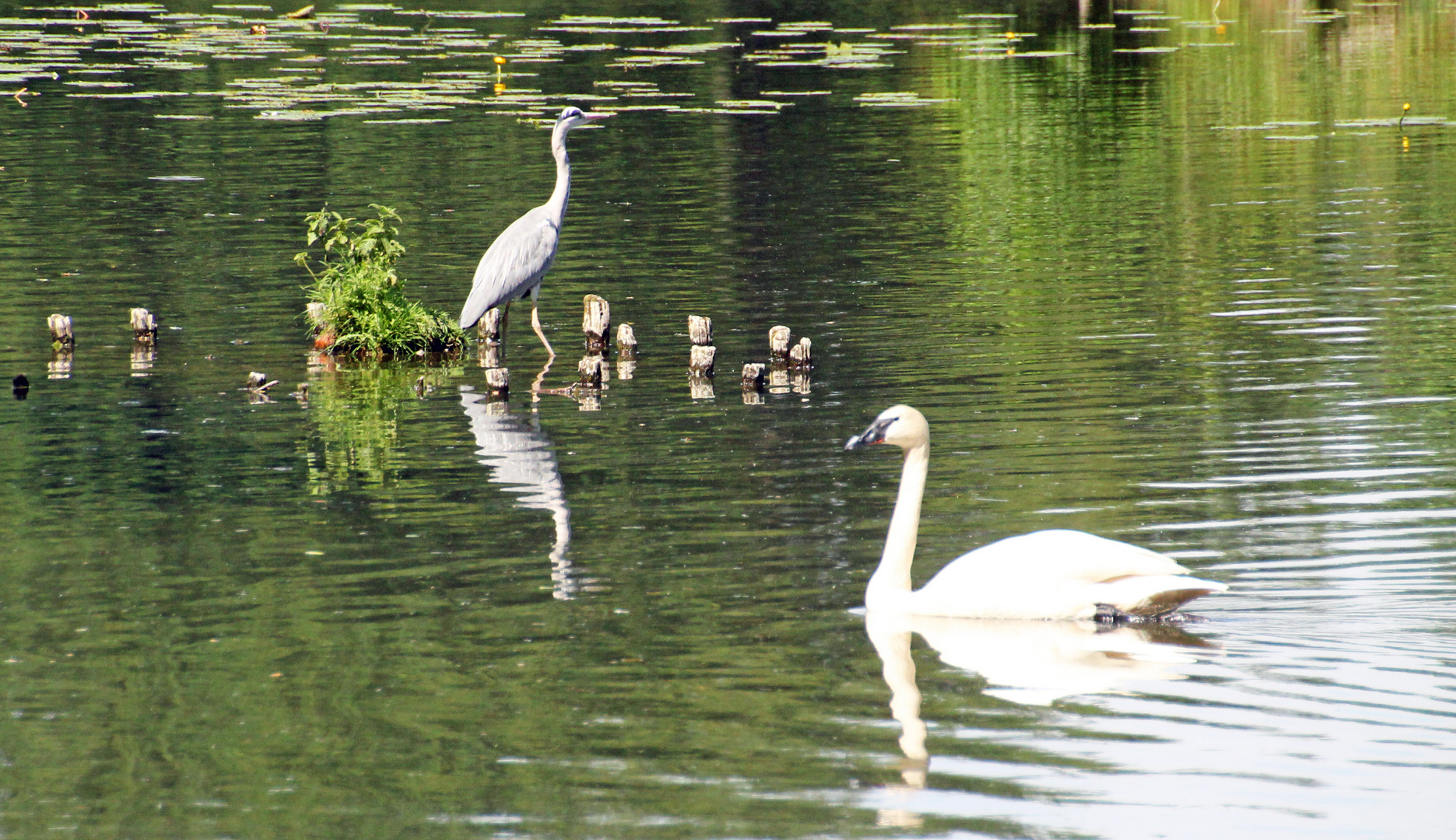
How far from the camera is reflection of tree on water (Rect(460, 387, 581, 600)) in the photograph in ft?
38.5

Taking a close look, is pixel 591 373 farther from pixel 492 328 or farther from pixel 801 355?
pixel 492 328

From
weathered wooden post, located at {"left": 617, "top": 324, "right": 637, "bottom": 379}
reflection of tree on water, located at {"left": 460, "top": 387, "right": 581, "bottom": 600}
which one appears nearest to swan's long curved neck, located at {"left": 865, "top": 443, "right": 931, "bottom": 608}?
reflection of tree on water, located at {"left": 460, "top": 387, "right": 581, "bottom": 600}

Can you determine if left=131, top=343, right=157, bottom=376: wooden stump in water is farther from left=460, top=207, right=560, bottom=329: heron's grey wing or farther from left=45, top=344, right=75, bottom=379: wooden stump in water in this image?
left=460, top=207, right=560, bottom=329: heron's grey wing

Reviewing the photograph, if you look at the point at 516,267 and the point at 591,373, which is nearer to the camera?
the point at 591,373

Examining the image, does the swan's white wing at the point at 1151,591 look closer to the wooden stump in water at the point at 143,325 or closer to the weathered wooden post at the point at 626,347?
the weathered wooden post at the point at 626,347

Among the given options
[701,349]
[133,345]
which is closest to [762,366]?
[701,349]

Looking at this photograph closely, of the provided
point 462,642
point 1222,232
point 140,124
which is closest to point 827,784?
point 462,642

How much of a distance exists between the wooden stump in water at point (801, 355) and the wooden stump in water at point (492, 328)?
3911 mm

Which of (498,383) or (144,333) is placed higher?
(144,333)

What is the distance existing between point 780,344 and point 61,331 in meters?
7.31

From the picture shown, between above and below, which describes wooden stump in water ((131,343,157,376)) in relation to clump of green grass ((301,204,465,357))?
below

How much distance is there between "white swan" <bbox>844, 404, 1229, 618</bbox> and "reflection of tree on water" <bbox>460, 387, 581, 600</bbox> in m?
1.94

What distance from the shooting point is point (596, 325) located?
63.1 ft

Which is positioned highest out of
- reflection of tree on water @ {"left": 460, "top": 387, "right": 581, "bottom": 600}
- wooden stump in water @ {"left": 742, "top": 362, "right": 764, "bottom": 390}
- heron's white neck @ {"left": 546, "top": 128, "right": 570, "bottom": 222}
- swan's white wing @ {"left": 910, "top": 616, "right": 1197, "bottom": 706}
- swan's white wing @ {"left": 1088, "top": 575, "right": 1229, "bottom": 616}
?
heron's white neck @ {"left": 546, "top": 128, "right": 570, "bottom": 222}
